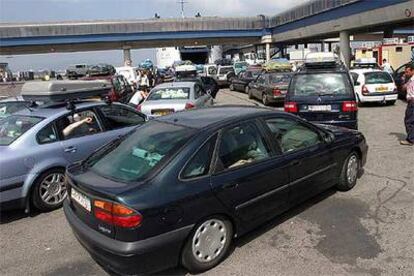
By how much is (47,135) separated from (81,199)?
92.7 inches

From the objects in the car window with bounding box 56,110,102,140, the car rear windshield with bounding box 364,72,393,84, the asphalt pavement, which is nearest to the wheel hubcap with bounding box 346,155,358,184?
the asphalt pavement

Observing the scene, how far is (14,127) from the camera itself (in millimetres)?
5965

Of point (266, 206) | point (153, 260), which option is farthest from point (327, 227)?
point (153, 260)

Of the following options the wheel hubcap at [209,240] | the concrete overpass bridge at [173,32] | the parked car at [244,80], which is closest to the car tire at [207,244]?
the wheel hubcap at [209,240]

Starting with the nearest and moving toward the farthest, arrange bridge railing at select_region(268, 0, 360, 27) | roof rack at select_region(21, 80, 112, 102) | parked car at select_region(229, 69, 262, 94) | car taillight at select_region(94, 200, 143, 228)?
car taillight at select_region(94, 200, 143, 228) < roof rack at select_region(21, 80, 112, 102) < parked car at select_region(229, 69, 262, 94) < bridge railing at select_region(268, 0, 360, 27)

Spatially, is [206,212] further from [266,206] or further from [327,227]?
[327,227]

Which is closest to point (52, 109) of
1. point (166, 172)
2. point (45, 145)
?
point (45, 145)

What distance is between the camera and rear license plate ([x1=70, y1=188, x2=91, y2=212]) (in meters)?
3.73

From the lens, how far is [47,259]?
4320 millimetres

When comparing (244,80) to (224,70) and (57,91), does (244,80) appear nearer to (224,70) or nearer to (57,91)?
(224,70)

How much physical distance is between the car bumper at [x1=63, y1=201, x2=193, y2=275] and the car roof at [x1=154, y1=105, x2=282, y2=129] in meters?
1.19

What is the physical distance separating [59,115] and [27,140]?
27.0 inches

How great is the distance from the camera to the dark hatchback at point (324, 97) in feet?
28.2

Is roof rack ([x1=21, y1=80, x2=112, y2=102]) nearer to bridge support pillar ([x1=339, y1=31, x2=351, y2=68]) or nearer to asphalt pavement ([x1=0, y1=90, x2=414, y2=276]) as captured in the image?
asphalt pavement ([x1=0, y1=90, x2=414, y2=276])
